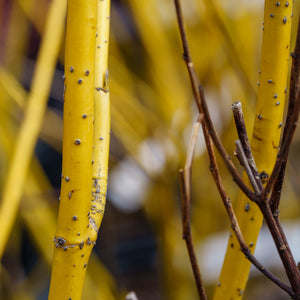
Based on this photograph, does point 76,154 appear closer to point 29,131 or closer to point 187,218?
point 187,218

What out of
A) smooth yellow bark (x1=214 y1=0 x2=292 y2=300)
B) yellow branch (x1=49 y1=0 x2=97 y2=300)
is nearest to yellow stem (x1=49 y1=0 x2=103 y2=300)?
yellow branch (x1=49 y1=0 x2=97 y2=300)

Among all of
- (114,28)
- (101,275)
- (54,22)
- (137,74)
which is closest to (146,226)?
(101,275)

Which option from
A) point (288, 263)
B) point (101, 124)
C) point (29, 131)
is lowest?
point (288, 263)

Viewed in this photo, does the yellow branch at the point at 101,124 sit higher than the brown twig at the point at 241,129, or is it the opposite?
the yellow branch at the point at 101,124

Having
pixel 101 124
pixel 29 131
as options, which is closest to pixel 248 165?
pixel 101 124

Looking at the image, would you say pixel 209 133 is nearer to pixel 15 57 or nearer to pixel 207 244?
pixel 207 244

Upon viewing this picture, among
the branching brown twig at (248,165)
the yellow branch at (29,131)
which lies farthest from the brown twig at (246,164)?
the yellow branch at (29,131)

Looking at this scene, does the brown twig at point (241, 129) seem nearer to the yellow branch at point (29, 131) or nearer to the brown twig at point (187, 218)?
the brown twig at point (187, 218)
